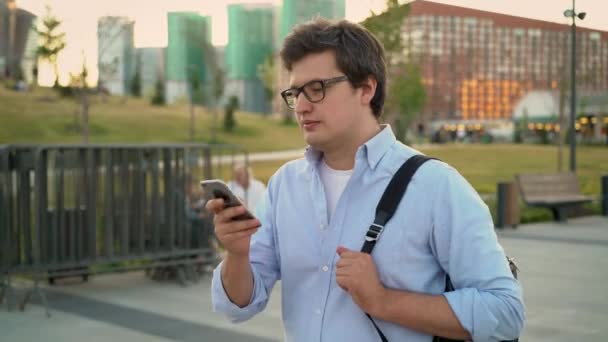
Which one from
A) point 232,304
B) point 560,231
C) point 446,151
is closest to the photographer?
point 232,304

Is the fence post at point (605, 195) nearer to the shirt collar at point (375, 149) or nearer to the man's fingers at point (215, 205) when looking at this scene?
the shirt collar at point (375, 149)

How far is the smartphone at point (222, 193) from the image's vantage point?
2.08 metres

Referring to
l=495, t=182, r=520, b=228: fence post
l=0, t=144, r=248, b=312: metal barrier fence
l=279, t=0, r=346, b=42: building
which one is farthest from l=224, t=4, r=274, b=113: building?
l=0, t=144, r=248, b=312: metal barrier fence

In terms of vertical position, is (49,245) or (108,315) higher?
(49,245)

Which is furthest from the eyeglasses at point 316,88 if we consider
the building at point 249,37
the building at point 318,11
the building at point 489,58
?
the building at point 249,37

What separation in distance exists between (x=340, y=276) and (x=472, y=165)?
137ft

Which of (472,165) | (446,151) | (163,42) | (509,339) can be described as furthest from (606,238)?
(446,151)

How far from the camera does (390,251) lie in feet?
7.07

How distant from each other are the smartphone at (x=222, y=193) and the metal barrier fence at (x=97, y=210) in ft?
23.1

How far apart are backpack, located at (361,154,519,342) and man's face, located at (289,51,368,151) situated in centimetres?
21

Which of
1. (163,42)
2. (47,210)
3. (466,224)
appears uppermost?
(163,42)

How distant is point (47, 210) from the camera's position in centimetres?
888

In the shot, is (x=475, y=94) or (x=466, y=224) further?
(x=475, y=94)

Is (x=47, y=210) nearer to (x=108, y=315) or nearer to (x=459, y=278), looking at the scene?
(x=108, y=315)
